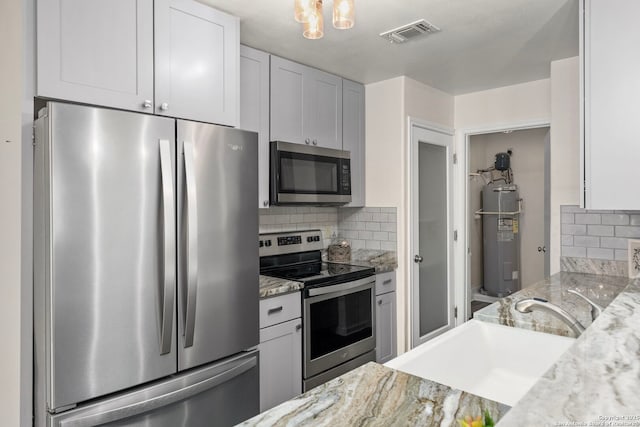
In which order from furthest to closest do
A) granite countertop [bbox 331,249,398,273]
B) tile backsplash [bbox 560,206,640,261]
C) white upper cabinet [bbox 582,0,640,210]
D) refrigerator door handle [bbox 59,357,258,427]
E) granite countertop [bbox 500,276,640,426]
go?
granite countertop [bbox 331,249,398,273], tile backsplash [bbox 560,206,640,261], white upper cabinet [bbox 582,0,640,210], refrigerator door handle [bbox 59,357,258,427], granite countertop [bbox 500,276,640,426]

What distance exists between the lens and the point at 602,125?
198 centimetres

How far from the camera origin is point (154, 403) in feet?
5.53

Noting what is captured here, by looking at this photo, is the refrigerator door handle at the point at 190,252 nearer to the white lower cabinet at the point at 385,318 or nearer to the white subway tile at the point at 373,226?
the white lower cabinet at the point at 385,318

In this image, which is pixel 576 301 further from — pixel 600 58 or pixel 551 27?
pixel 551 27

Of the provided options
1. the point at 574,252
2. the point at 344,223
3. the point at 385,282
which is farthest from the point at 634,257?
the point at 344,223

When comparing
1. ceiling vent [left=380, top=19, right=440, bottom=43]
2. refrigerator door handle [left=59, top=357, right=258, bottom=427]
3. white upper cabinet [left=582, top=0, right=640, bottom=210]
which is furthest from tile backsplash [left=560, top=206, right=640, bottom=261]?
refrigerator door handle [left=59, top=357, right=258, bottom=427]

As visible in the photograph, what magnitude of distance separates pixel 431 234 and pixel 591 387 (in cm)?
313

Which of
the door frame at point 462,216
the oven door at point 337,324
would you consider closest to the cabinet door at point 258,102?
the oven door at point 337,324

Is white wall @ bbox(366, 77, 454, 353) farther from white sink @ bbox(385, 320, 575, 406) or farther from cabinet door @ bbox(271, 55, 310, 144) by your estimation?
white sink @ bbox(385, 320, 575, 406)

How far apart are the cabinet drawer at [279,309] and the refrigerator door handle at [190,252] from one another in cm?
56

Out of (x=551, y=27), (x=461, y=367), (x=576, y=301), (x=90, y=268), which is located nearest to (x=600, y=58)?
(x=551, y=27)

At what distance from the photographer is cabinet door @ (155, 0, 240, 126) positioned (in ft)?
6.31

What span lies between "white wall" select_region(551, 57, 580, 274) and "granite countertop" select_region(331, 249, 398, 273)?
1.16 m

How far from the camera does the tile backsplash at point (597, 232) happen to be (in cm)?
269
